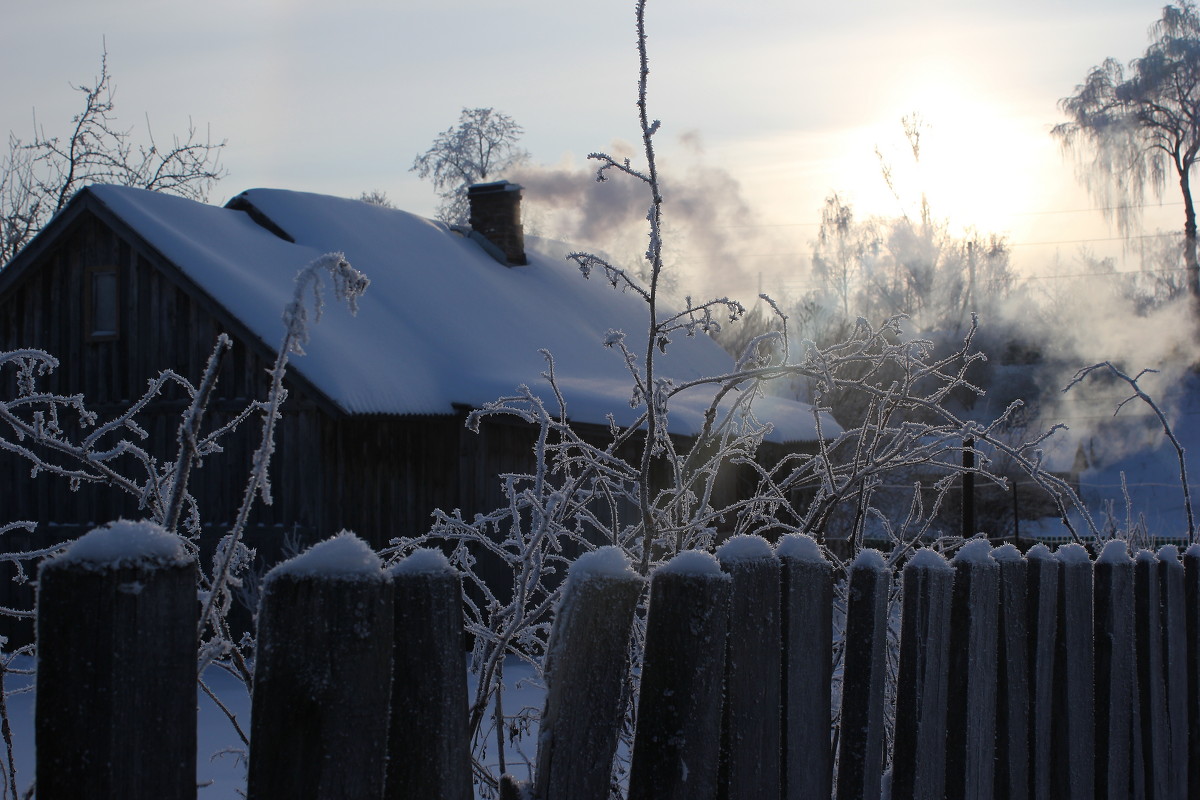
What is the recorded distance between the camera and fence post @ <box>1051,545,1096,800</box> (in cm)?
231

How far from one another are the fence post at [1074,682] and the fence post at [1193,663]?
2.10 feet

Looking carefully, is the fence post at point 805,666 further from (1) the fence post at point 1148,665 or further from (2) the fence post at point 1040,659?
(1) the fence post at point 1148,665

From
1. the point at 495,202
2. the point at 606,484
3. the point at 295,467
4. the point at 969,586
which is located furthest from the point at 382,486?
the point at 969,586

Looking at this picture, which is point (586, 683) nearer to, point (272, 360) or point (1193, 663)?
point (1193, 663)

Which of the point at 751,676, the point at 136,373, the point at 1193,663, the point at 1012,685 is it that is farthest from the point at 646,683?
the point at 136,373

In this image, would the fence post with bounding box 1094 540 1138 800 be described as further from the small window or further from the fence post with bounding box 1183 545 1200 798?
the small window

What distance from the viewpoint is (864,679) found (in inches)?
69.7

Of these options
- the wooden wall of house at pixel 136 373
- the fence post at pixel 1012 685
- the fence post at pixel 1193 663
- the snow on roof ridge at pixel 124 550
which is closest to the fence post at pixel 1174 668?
the fence post at pixel 1193 663

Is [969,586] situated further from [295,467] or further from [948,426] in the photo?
[295,467]

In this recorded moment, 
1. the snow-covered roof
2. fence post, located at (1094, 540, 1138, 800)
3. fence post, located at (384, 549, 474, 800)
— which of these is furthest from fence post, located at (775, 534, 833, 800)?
the snow-covered roof

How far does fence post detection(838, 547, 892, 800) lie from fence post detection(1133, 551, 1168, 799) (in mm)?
1263

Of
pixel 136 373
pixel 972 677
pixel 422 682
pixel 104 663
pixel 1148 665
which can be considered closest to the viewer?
pixel 104 663

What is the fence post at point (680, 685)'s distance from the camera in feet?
4.69

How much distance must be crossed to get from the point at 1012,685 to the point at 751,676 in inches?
36.1
